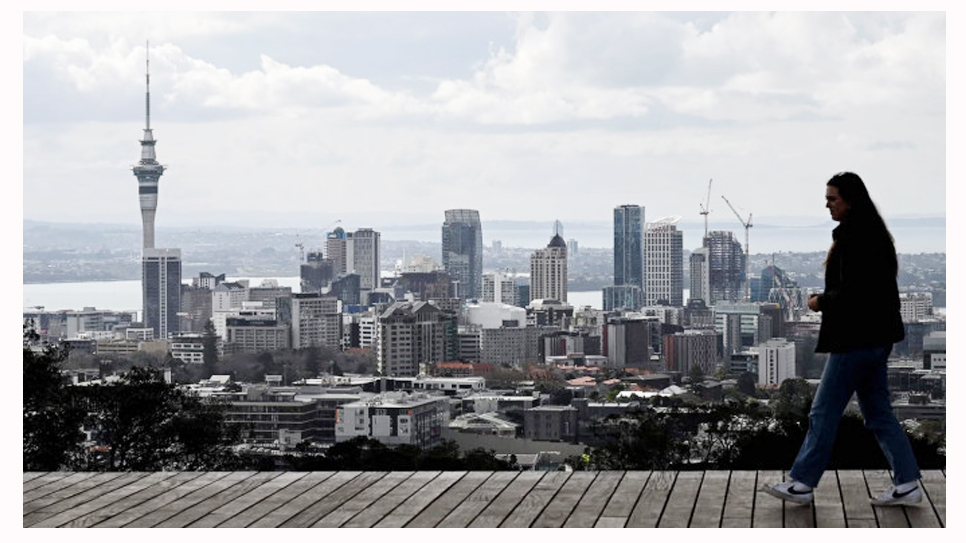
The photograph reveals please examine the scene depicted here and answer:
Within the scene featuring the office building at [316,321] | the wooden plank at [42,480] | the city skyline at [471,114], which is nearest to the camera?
the wooden plank at [42,480]

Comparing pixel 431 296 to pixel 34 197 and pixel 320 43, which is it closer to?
pixel 320 43

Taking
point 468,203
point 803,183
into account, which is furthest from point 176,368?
point 803,183

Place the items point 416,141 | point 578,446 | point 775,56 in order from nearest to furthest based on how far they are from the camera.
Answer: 1. point 578,446
2. point 775,56
3. point 416,141

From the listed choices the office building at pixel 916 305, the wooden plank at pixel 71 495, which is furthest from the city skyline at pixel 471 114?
the wooden plank at pixel 71 495

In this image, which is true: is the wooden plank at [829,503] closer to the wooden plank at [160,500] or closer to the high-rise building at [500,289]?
the wooden plank at [160,500]

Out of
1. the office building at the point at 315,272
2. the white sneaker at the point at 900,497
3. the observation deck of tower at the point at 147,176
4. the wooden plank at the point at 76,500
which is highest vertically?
the observation deck of tower at the point at 147,176

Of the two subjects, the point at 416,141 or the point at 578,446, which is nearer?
the point at 578,446

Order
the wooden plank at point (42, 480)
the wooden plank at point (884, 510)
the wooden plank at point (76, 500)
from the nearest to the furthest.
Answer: the wooden plank at point (884, 510)
the wooden plank at point (76, 500)
the wooden plank at point (42, 480)
